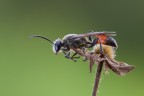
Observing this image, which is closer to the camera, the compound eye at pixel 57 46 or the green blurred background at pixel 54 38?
the compound eye at pixel 57 46

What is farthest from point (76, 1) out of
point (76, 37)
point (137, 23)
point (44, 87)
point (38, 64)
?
point (76, 37)

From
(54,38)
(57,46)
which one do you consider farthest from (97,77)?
(54,38)

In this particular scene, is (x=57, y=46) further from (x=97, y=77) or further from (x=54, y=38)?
(x=54, y=38)

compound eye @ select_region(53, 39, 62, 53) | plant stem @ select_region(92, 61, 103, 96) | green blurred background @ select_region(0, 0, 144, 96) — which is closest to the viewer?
plant stem @ select_region(92, 61, 103, 96)

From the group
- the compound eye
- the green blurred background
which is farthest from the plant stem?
the green blurred background

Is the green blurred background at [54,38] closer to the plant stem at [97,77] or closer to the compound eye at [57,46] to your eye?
the compound eye at [57,46]

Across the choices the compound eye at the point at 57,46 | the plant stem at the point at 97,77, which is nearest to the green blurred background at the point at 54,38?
the compound eye at the point at 57,46

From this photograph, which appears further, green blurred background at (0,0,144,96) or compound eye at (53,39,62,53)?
green blurred background at (0,0,144,96)

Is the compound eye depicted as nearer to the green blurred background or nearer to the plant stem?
the plant stem
